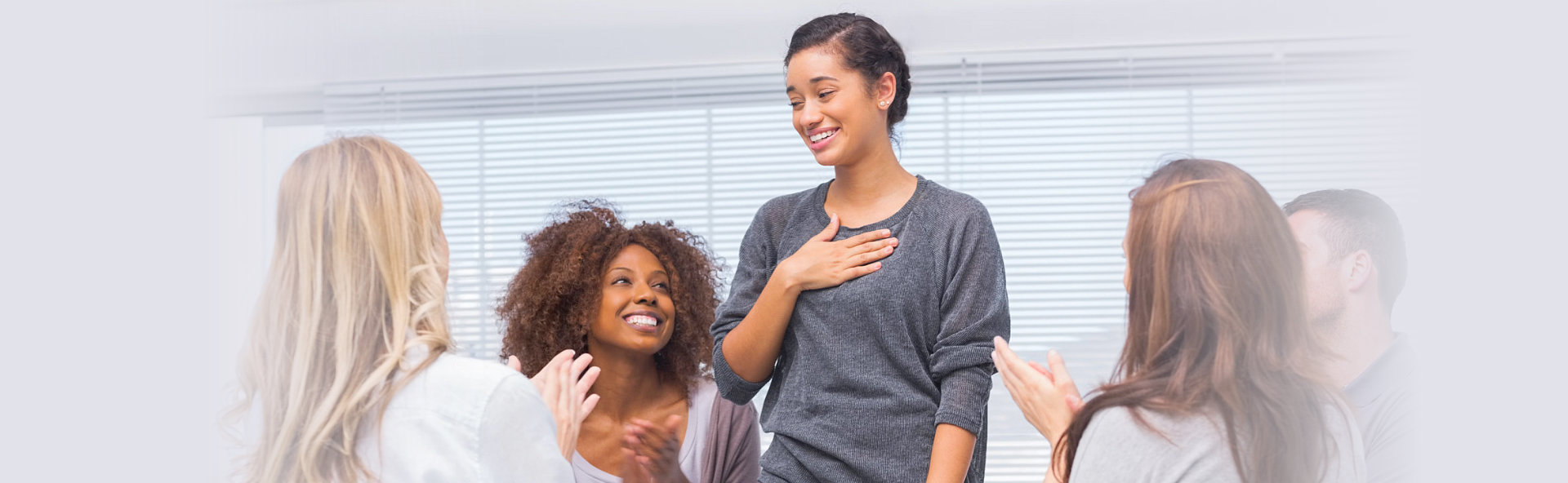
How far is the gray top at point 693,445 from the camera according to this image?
200cm

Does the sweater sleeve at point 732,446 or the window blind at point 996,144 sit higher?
the window blind at point 996,144

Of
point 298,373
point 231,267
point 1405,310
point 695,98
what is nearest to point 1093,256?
point 1405,310

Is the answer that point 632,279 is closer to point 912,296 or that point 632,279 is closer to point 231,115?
point 912,296

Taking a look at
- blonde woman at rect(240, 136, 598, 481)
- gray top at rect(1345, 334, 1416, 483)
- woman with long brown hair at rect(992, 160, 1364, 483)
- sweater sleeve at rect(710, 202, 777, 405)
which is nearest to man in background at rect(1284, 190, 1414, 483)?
gray top at rect(1345, 334, 1416, 483)

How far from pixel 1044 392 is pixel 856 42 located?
58cm

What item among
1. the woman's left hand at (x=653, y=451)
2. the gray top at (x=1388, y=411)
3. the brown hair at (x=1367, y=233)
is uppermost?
the brown hair at (x=1367, y=233)

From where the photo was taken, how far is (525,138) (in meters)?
3.46

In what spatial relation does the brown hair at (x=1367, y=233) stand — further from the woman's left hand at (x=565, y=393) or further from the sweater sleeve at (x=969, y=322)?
the woman's left hand at (x=565, y=393)

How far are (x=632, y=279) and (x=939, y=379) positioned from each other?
0.80 metres

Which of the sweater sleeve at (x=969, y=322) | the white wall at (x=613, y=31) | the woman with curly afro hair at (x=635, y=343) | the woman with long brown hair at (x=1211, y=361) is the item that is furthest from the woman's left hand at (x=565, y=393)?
the white wall at (x=613, y=31)

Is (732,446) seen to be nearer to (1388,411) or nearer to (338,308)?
(338,308)

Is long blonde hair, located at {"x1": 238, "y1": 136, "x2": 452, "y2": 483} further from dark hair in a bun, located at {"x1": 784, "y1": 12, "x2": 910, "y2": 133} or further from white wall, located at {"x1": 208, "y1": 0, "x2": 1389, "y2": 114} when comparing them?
white wall, located at {"x1": 208, "y1": 0, "x2": 1389, "y2": 114}

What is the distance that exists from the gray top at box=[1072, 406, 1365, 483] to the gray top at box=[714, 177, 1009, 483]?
30 centimetres

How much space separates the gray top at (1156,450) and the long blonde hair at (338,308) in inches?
31.1
